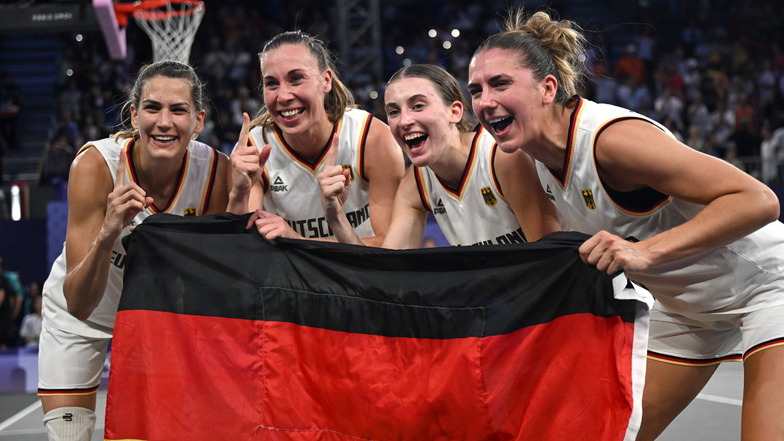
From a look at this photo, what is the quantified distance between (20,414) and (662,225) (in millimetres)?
5737

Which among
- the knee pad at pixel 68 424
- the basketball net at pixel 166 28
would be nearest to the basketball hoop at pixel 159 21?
the basketball net at pixel 166 28

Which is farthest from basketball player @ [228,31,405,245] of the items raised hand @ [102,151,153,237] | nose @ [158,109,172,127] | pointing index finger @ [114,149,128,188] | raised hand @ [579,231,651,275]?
raised hand @ [579,231,651,275]

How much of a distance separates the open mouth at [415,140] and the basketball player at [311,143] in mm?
348

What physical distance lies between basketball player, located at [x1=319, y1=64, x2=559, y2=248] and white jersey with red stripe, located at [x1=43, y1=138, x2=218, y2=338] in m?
0.61

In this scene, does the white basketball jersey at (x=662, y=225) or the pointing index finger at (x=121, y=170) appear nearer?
the white basketball jersey at (x=662, y=225)

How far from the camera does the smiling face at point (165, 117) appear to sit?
3.63m

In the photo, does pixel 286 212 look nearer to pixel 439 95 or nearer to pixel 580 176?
pixel 439 95

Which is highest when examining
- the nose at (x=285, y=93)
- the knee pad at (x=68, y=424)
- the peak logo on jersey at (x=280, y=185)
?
the nose at (x=285, y=93)

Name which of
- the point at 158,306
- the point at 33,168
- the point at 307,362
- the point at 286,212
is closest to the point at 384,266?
the point at 307,362

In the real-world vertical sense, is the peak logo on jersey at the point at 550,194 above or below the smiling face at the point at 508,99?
below

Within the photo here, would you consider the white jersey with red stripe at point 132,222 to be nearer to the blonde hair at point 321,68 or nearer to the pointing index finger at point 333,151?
the blonde hair at point 321,68

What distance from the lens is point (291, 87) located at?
A: 3.94 meters

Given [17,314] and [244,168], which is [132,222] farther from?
[17,314]

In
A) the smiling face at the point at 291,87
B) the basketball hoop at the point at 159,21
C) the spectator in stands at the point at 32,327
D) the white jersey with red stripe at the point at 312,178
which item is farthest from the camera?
the spectator in stands at the point at 32,327
